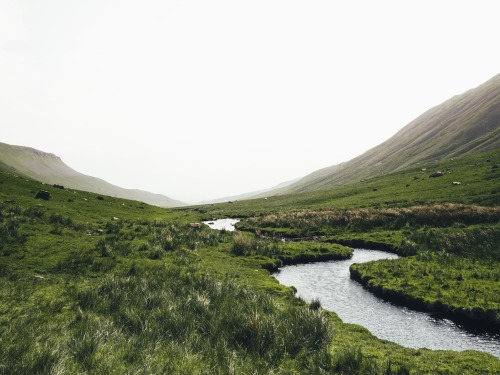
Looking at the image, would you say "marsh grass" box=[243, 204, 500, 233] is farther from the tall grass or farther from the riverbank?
the riverbank

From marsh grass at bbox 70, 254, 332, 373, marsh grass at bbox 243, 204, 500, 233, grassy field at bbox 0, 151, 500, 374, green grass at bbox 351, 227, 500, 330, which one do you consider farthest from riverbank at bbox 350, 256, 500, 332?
marsh grass at bbox 243, 204, 500, 233

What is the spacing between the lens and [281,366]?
8.24 meters

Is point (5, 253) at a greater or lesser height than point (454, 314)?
greater

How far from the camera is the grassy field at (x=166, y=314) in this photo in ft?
23.8

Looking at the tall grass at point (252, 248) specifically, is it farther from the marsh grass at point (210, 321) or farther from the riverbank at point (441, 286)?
the marsh grass at point (210, 321)

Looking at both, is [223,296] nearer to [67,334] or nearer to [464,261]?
[67,334]

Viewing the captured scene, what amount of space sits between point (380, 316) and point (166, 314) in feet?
31.5

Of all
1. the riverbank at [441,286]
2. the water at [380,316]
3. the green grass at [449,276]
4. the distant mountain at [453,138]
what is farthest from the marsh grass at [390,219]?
the distant mountain at [453,138]

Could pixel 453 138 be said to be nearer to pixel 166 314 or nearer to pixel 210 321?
pixel 210 321

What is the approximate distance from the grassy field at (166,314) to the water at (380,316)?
51.8 inches

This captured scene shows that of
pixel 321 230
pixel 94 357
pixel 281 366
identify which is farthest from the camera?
pixel 321 230

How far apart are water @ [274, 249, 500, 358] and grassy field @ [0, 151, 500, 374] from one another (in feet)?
4.32

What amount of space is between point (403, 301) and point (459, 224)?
17.0 meters

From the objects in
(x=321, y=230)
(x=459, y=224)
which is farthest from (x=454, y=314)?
(x=321, y=230)
